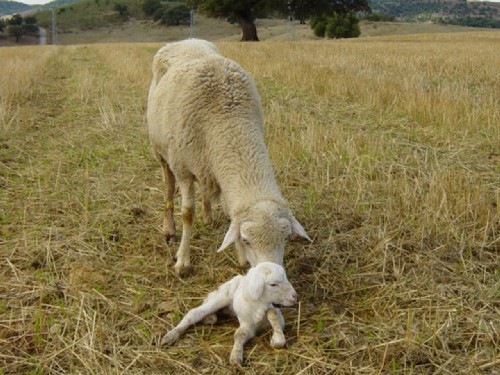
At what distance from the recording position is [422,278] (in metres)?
3.60

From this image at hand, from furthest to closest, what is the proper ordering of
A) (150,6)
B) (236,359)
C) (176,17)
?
(150,6), (176,17), (236,359)

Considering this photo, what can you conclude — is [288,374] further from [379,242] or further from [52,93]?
[52,93]

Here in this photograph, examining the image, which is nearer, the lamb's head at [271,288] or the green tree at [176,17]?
the lamb's head at [271,288]

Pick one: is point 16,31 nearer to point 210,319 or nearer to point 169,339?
point 210,319

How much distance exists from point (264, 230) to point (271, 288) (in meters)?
0.39

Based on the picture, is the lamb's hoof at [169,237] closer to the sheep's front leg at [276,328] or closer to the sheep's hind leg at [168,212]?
the sheep's hind leg at [168,212]

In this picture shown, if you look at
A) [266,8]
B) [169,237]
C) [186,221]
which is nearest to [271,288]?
[186,221]

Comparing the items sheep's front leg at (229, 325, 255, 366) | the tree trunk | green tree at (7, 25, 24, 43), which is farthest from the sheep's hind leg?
green tree at (7, 25, 24, 43)

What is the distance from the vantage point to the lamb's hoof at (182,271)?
390 cm

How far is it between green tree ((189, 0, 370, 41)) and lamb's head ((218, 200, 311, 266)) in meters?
40.4

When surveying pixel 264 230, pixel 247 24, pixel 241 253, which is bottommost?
pixel 247 24

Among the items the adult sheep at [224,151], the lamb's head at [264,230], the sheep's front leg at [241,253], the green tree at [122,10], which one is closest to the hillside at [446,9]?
the green tree at [122,10]

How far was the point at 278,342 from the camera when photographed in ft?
9.61

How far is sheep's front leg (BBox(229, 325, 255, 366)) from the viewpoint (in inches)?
111
